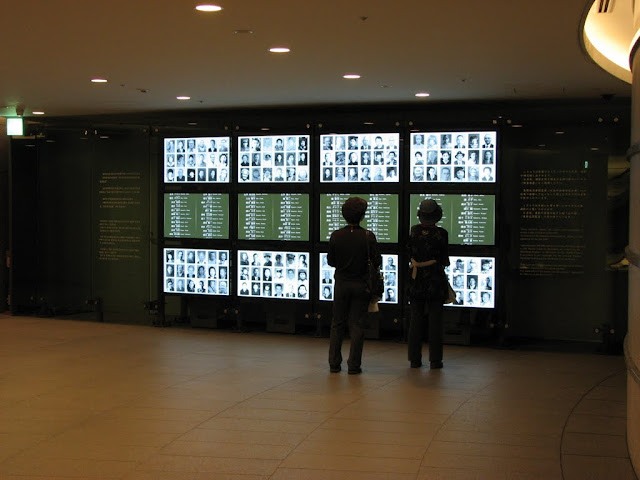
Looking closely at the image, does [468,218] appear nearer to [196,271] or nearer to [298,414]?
[196,271]

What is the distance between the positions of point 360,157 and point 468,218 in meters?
1.55

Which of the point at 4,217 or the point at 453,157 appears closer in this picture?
the point at 453,157

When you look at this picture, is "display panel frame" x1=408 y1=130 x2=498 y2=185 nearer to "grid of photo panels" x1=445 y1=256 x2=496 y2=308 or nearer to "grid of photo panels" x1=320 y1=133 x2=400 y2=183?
"grid of photo panels" x1=320 y1=133 x2=400 y2=183

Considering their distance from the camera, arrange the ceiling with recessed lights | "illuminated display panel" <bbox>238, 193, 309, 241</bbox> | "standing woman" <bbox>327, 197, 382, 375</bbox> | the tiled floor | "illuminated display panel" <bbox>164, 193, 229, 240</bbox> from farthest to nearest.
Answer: "illuminated display panel" <bbox>164, 193, 229, 240</bbox>, "illuminated display panel" <bbox>238, 193, 309, 241</bbox>, "standing woman" <bbox>327, 197, 382, 375</bbox>, the ceiling with recessed lights, the tiled floor

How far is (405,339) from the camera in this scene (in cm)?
1122

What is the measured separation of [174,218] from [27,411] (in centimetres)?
559

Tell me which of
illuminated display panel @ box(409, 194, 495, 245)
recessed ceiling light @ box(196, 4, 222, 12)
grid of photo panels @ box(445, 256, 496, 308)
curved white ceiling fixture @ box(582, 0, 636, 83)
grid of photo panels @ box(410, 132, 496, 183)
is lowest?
grid of photo panels @ box(445, 256, 496, 308)

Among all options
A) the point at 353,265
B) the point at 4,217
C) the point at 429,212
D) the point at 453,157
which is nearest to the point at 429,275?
the point at 429,212

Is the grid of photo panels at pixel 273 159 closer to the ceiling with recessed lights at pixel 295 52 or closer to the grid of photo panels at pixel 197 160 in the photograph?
the grid of photo panels at pixel 197 160

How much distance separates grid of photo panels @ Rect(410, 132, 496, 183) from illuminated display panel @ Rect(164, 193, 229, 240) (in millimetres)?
2669

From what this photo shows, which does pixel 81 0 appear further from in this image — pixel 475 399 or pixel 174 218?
pixel 174 218

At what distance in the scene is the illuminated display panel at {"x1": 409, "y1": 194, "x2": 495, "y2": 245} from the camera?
424 inches

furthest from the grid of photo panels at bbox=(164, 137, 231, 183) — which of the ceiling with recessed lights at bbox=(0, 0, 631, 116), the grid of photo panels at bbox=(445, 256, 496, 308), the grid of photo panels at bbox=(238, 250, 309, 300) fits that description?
the grid of photo panels at bbox=(445, 256, 496, 308)

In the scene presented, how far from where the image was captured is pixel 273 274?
1179 cm
